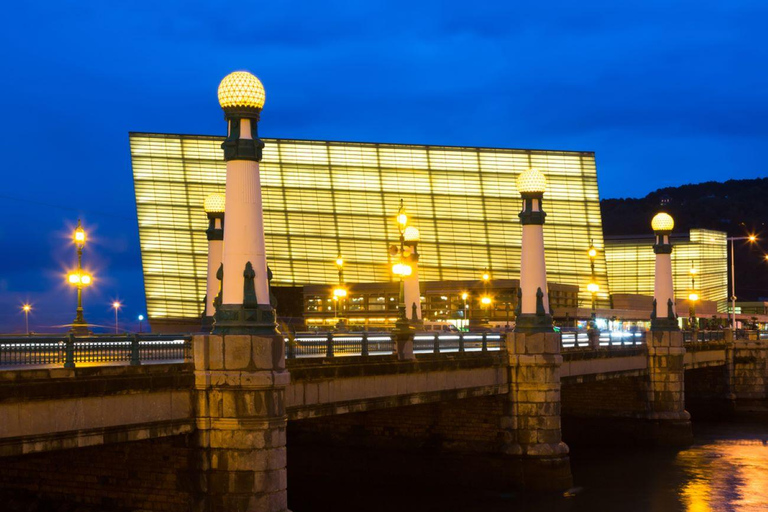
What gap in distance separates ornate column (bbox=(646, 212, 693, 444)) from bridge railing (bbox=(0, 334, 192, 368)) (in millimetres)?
29639

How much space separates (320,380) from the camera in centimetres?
2327

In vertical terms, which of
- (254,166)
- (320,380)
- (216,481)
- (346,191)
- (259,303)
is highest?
(346,191)

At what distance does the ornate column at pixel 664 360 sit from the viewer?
46.3m

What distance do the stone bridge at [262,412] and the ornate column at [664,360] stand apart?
7.60ft

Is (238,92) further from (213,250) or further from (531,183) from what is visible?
(531,183)

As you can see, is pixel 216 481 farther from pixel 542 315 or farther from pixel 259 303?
pixel 542 315

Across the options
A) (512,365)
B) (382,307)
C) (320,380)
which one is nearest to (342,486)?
(512,365)

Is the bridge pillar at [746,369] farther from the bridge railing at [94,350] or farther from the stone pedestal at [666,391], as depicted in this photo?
the bridge railing at [94,350]

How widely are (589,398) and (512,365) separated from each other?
1748 cm

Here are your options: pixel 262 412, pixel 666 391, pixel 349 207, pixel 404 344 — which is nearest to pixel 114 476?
pixel 262 412

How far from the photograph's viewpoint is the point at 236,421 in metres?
18.8

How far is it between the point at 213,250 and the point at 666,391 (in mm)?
26014

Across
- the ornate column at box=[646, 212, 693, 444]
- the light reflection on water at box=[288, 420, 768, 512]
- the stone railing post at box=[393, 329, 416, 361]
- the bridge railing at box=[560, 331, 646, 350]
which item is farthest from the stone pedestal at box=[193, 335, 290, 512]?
the ornate column at box=[646, 212, 693, 444]

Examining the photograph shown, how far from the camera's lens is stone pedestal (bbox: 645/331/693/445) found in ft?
152
